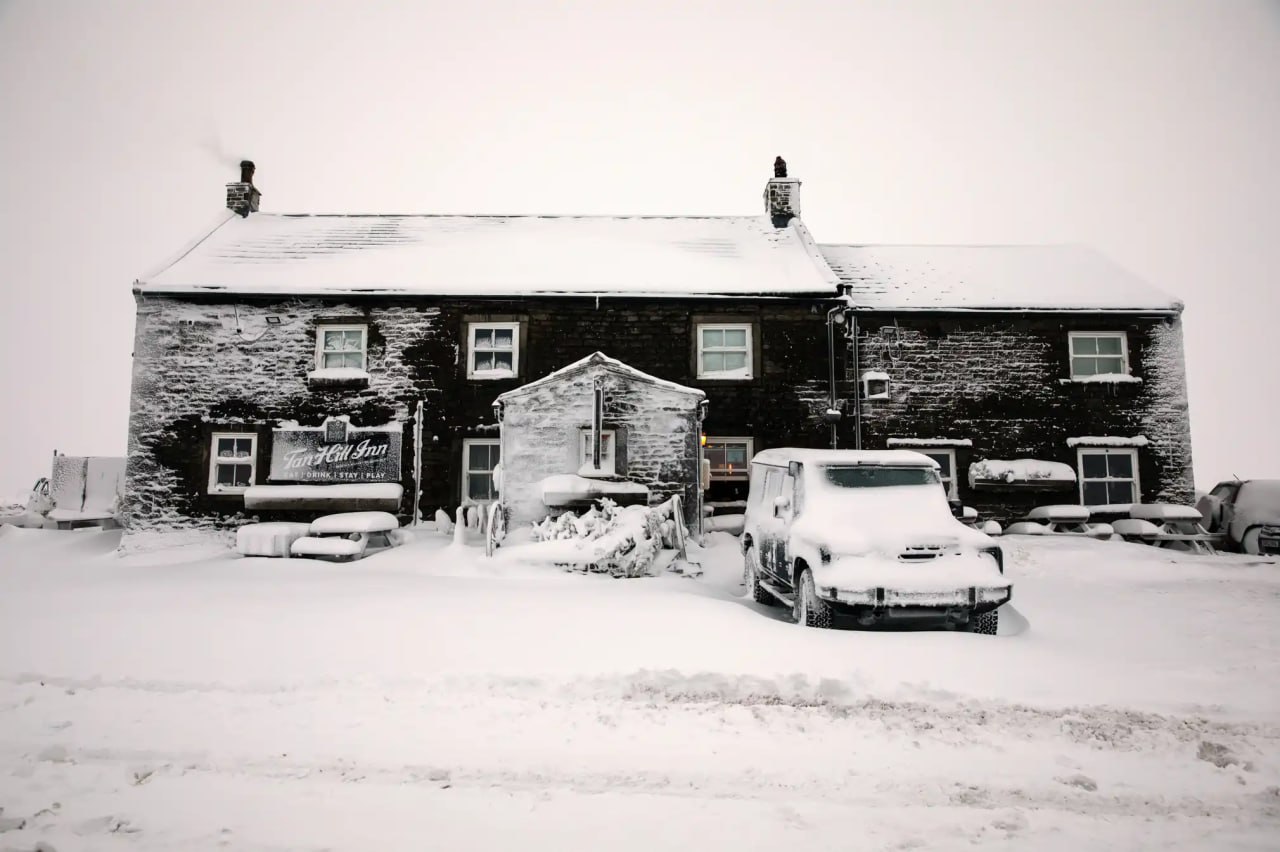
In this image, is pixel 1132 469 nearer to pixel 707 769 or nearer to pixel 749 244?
pixel 749 244

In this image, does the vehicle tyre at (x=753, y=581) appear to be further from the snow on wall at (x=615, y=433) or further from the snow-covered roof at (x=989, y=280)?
the snow-covered roof at (x=989, y=280)

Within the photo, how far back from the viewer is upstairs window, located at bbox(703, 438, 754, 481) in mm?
16359

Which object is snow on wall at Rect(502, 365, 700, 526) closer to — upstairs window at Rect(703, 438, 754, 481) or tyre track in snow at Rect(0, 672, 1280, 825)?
upstairs window at Rect(703, 438, 754, 481)

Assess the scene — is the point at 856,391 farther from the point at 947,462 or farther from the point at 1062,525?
the point at 1062,525

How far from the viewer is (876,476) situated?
343 inches

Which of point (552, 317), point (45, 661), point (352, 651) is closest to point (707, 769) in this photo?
point (352, 651)

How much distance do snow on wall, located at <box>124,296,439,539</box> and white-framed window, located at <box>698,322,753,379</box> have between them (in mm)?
6383

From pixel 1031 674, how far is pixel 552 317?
1275 cm

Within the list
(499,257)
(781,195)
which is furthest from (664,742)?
(781,195)

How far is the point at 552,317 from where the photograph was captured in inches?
651

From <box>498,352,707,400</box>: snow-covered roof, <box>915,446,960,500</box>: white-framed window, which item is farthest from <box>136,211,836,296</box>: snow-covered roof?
<box>915,446,960,500</box>: white-framed window

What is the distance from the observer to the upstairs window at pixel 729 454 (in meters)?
16.4

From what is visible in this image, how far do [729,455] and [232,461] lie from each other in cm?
1139

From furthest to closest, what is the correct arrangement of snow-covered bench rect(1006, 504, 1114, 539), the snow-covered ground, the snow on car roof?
snow-covered bench rect(1006, 504, 1114, 539) < the snow on car roof < the snow-covered ground
